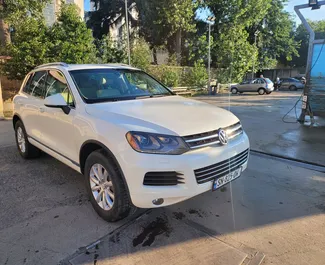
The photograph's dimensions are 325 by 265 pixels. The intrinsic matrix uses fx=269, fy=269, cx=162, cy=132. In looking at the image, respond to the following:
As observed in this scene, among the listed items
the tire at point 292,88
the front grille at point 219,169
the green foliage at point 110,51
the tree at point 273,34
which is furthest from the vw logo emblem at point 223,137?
the tree at point 273,34

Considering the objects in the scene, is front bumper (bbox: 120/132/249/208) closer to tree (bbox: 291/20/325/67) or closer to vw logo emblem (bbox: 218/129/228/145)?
vw logo emblem (bbox: 218/129/228/145)

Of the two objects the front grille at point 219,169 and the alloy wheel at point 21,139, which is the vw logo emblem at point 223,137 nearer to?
the front grille at point 219,169

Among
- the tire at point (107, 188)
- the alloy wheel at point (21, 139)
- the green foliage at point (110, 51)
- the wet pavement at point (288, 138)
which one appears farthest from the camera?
the green foliage at point (110, 51)

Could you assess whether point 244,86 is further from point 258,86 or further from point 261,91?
point 261,91

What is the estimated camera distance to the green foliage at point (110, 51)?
1939 cm

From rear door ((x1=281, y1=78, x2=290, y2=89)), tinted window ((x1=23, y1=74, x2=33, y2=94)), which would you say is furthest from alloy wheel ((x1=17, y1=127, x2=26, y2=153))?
rear door ((x1=281, y1=78, x2=290, y2=89))

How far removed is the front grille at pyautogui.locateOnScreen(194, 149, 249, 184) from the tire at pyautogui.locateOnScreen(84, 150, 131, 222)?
0.74 m

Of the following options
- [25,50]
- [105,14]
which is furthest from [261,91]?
[105,14]

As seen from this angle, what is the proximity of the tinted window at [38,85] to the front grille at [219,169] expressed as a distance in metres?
2.93

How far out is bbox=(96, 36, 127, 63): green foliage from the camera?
19.4 meters

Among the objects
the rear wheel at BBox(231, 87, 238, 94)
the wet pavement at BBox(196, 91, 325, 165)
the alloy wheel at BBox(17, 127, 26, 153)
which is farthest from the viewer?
the rear wheel at BBox(231, 87, 238, 94)

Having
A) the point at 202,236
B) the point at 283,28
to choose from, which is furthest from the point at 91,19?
the point at 202,236

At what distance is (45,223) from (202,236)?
5.66ft

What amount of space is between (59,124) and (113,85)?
90cm
